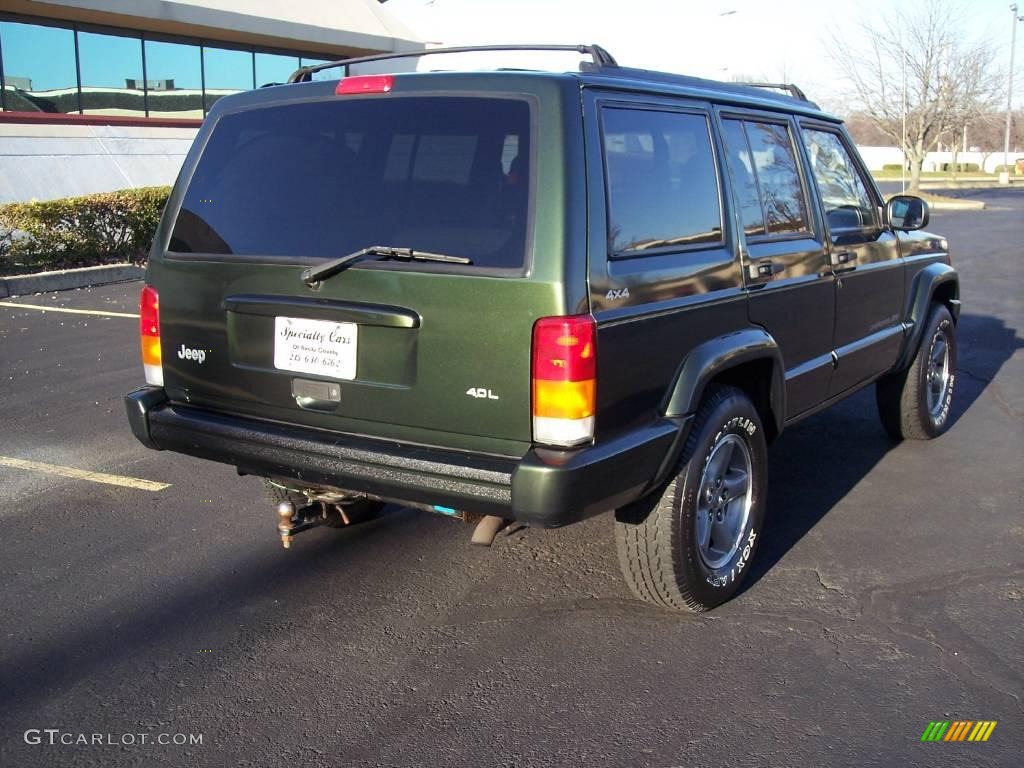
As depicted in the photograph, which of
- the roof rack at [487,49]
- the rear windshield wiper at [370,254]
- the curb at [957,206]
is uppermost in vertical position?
the roof rack at [487,49]

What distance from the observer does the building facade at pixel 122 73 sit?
1758 cm

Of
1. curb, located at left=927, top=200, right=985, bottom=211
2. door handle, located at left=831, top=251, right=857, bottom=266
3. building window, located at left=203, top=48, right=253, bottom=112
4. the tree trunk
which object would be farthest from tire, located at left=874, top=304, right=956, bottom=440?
the tree trunk

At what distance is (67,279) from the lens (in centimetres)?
1299

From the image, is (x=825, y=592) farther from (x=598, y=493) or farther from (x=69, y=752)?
(x=69, y=752)

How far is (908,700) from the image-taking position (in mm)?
3303

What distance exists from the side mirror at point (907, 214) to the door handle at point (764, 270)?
5.16ft

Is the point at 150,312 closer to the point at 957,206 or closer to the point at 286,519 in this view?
the point at 286,519

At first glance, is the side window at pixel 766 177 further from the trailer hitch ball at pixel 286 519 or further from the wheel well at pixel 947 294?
the trailer hitch ball at pixel 286 519

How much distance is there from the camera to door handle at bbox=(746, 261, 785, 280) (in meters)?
4.06

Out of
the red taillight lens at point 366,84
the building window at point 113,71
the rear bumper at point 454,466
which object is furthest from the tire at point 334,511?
the building window at point 113,71

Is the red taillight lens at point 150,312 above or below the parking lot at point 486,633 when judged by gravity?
above

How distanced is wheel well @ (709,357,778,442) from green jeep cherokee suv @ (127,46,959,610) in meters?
0.01

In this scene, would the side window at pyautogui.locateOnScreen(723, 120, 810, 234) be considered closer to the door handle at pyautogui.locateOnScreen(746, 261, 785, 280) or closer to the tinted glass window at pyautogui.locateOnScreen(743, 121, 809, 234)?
the tinted glass window at pyautogui.locateOnScreen(743, 121, 809, 234)

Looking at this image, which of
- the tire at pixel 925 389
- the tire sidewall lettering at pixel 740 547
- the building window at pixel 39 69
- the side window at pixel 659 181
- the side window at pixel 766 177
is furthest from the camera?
the building window at pixel 39 69
